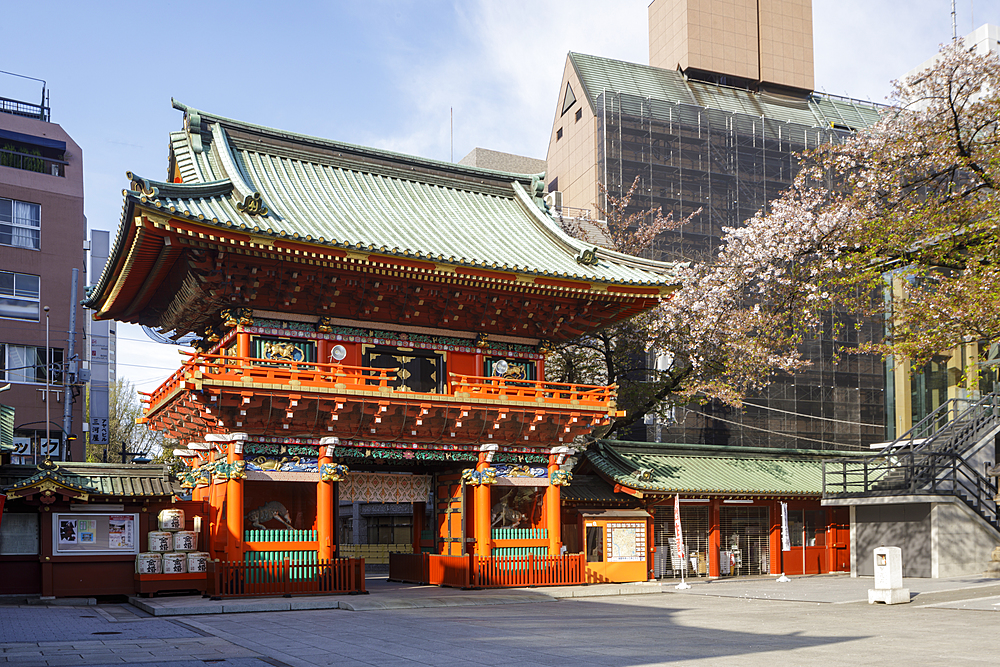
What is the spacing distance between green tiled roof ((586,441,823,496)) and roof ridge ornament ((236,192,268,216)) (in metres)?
14.0

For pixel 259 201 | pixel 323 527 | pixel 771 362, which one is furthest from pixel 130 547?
pixel 771 362

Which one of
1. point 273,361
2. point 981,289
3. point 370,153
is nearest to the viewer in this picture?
point 981,289

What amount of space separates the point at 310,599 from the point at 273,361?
5797 mm

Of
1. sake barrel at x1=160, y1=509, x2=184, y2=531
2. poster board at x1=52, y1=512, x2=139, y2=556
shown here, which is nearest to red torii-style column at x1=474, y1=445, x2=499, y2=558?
sake barrel at x1=160, y1=509, x2=184, y2=531

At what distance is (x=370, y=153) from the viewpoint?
3008cm

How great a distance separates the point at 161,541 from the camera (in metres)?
23.1

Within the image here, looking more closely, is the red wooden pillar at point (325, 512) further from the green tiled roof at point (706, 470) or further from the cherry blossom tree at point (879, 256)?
the cherry blossom tree at point (879, 256)

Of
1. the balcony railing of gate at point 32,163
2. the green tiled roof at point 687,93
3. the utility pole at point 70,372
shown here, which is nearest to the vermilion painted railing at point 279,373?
the utility pole at point 70,372

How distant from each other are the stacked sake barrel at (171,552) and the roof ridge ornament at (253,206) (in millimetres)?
7879

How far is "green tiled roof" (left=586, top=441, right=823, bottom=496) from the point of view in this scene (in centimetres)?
3003

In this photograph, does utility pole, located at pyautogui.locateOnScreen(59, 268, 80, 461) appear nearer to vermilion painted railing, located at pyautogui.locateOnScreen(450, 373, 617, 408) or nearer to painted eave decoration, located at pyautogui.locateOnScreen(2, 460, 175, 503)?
painted eave decoration, located at pyautogui.locateOnScreen(2, 460, 175, 503)

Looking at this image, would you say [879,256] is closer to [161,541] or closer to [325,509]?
[325,509]

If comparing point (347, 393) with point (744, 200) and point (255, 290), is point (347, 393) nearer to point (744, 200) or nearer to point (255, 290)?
point (255, 290)

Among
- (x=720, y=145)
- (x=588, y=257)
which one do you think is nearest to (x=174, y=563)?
(x=588, y=257)
